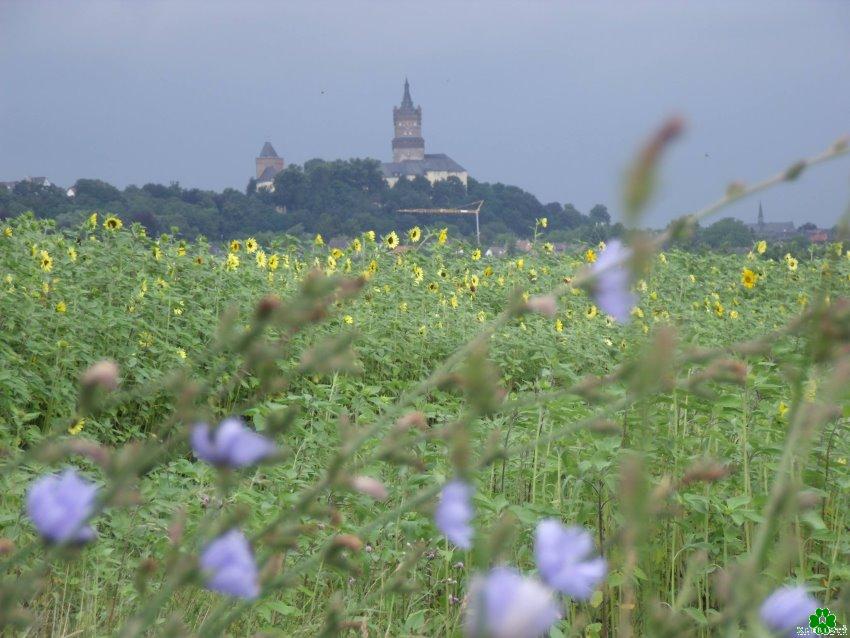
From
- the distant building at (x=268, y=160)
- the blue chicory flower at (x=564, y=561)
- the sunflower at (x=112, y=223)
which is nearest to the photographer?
the blue chicory flower at (x=564, y=561)

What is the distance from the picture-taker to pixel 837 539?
217cm

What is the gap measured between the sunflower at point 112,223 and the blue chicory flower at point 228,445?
489 centimetres

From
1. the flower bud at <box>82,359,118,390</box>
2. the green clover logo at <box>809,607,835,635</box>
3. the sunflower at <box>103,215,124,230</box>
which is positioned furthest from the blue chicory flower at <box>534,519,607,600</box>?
the sunflower at <box>103,215,124,230</box>

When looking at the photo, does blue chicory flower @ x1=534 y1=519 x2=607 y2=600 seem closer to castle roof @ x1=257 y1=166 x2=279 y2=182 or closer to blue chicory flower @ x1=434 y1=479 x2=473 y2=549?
blue chicory flower @ x1=434 y1=479 x2=473 y2=549

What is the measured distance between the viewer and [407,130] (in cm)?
12000

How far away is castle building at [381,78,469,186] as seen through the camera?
96812mm

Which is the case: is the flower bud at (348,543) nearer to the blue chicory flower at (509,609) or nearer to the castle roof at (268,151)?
the blue chicory flower at (509,609)

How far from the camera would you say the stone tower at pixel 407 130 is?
375 feet

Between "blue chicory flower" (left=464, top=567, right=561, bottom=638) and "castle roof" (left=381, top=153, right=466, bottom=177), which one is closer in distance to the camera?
"blue chicory flower" (left=464, top=567, right=561, bottom=638)

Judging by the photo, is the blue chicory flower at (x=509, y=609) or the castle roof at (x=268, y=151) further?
the castle roof at (x=268, y=151)

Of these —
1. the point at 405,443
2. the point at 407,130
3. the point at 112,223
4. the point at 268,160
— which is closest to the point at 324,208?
the point at 112,223

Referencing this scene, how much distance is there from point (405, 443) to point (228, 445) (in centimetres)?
14

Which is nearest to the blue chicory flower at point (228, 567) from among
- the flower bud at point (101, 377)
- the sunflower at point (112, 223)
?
the flower bud at point (101, 377)

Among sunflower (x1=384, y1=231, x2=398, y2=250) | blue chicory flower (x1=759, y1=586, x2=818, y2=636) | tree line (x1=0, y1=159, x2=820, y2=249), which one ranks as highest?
tree line (x1=0, y1=159, x2=820, y2=249)
